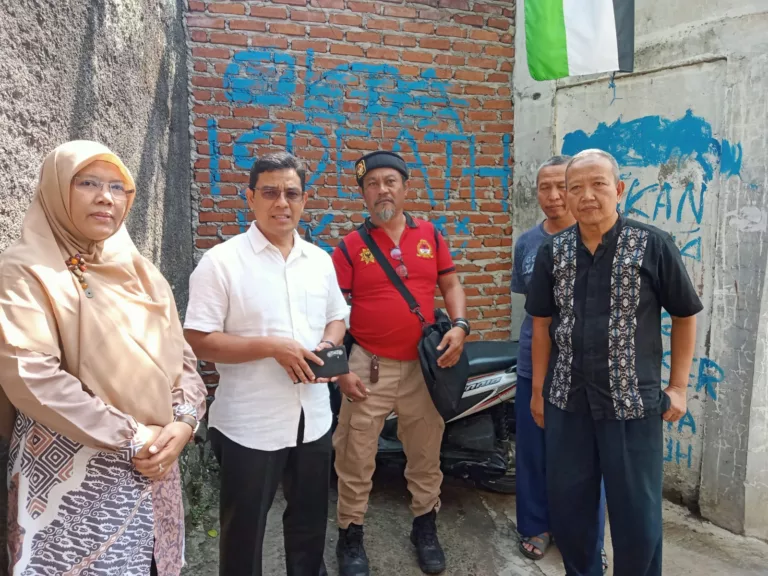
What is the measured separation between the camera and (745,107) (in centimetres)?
293

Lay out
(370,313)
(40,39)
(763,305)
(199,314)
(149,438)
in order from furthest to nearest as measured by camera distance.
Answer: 1. (763,305)
2. (370,313)
3. (199,314)
4. (40,39)
5. (149,438)

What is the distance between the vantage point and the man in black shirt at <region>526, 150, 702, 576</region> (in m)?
2.07

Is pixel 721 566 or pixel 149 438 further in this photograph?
pixel 721 566

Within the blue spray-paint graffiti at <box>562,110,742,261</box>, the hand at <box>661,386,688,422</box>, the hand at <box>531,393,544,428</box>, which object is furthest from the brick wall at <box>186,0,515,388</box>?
the hand at <box>661,386,688,422</box>

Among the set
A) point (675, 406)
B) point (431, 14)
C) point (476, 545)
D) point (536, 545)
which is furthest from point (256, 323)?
point (431, 14)

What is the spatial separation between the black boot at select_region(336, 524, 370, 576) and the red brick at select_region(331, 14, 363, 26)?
3235 millimetres

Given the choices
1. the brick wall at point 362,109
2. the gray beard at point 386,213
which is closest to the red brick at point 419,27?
the brick wall at point 362,109

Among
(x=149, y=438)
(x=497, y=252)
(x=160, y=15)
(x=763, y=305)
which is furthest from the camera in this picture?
(x=497, y=252)

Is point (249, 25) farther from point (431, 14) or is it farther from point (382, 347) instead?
point (382, 347)

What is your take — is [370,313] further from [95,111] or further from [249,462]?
[95,111]

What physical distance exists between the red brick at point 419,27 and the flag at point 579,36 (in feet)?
2.50

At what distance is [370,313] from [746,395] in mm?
2087

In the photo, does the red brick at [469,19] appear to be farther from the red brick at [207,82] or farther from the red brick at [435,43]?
the red brick at [207,82]

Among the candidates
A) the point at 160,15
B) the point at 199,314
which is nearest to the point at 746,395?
the point at 199,314
